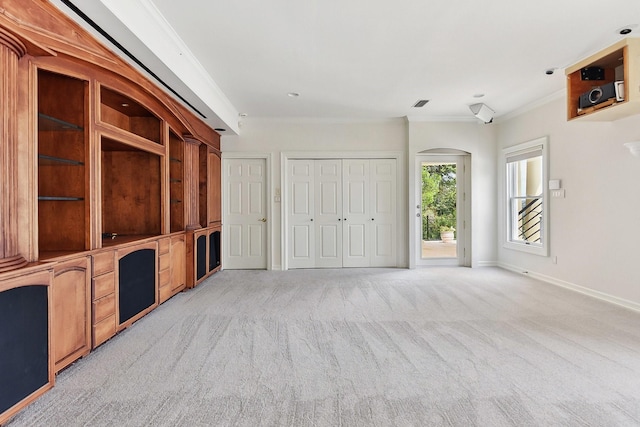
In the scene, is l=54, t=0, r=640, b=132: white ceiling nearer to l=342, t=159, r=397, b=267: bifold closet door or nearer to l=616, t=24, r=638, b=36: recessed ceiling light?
l=616, t=24, r=638, b=36: recessed ceiling light

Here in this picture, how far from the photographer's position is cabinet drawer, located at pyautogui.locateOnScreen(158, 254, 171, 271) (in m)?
3.84

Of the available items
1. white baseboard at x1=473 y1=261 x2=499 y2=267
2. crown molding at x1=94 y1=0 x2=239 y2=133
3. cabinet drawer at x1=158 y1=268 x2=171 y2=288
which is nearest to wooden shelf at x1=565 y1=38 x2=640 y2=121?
white baseboard at x1=473 y1=261 x2=499 y2=267

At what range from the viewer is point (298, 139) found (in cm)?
617

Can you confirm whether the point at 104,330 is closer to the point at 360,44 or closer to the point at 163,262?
Result: the point at 163,262

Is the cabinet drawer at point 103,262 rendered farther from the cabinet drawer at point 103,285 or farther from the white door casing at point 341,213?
the white door casing at point 341,213

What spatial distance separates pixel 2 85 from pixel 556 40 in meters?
4.37

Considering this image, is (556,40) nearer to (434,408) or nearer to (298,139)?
(434,408)

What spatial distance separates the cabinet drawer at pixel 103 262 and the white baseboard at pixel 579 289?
17.4ft

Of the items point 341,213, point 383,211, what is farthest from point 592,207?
point 341,213

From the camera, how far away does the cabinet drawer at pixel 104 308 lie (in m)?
2.67

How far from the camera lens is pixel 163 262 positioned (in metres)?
3.92

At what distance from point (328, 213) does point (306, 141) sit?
1.39 meters

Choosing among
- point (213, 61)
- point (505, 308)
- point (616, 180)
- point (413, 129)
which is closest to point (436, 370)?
point (505, 308)

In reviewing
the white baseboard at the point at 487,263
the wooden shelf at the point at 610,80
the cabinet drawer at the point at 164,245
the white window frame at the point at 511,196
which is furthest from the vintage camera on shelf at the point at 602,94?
the cabinet drawer at the point at 164,245
